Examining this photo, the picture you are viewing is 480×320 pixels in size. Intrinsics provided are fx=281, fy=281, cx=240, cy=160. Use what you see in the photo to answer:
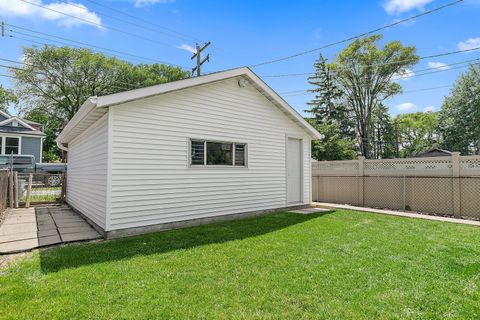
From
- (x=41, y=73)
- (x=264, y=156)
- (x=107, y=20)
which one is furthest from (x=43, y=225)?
(x=41, y=73)

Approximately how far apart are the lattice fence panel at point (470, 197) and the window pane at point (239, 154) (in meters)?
6.63

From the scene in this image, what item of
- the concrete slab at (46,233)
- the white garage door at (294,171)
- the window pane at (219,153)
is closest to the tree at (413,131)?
the white garage door at (294,171)

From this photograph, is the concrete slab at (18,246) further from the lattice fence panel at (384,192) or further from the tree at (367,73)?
the tree at (367,73)

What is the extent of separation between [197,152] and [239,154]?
4.74ft

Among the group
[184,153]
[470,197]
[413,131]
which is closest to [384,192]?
[470,197]

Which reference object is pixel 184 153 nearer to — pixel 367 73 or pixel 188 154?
pixel 188 154

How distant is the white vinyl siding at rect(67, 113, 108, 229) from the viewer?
20.0ft

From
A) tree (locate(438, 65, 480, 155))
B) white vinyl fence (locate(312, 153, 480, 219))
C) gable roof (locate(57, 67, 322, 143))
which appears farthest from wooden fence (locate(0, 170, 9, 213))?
tree (locate(438, 65, 480, 155))

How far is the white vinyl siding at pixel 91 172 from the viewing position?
6086 mm

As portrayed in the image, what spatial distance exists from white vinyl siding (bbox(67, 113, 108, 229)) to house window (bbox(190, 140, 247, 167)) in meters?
2.04

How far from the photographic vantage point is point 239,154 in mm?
8195

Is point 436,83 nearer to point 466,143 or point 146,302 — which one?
point 466,143

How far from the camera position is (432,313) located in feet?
9.29

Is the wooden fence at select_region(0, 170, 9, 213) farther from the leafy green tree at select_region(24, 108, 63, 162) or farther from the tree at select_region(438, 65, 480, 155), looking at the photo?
the tree at select_region(438, 65, 480, 155)
